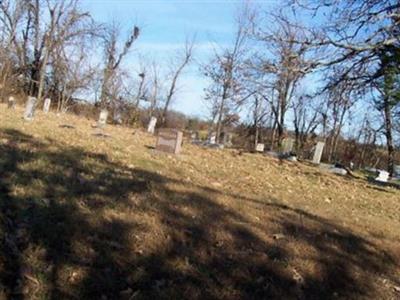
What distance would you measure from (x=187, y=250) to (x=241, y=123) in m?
46.8

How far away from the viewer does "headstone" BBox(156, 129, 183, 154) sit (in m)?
13.3

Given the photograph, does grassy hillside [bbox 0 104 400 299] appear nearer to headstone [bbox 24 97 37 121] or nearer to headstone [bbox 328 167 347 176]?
headstone [bbox 24 97 37 121]

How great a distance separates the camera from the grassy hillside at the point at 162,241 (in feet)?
14.7

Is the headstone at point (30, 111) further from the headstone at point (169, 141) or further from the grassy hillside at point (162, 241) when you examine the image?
the grassy hillside at point (162, 241)

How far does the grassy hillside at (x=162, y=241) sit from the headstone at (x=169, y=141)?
5025 millimetres

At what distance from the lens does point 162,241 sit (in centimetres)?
524

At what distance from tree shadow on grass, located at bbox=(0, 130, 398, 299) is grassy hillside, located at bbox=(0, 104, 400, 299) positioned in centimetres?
1

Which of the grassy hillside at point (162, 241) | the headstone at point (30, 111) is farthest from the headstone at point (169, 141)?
the grassy hillside at point (162, 241)

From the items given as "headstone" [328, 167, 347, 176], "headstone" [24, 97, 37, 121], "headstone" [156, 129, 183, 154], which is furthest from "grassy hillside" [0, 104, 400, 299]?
"headstone" [328, 167, 347, 176]

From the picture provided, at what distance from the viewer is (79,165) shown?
7.75m

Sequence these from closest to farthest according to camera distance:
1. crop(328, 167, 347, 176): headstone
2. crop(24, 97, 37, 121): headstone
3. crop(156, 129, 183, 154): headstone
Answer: crop(156, 129, 183, 154): headstone, crop(24, 97, 37, 121): headstone, crop(328, 167, 347, 176): headstone

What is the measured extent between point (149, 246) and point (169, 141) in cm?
845

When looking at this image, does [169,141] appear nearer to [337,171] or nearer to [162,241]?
[162,241]

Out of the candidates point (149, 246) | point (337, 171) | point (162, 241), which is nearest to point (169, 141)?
point (162, 241)
